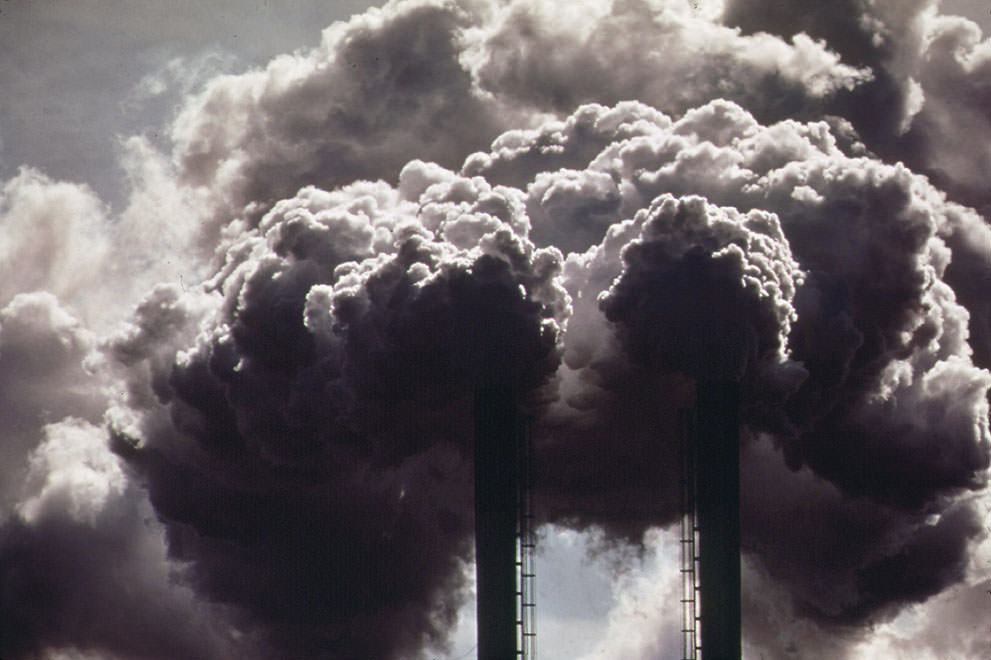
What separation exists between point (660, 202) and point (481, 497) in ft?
54.9

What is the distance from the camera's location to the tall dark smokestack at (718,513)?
233ft

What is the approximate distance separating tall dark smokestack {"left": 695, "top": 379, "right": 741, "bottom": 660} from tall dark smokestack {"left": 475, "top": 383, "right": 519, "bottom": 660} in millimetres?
8792

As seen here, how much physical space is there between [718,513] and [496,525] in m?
10.3

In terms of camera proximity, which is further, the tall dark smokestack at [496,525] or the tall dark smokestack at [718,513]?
the tall dark smokestack at [718,513]

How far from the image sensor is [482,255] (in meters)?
71.9

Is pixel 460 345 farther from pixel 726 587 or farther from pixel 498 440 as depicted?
pixel 726 587

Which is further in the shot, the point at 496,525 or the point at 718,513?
the point at 718,513

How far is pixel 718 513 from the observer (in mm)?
71062

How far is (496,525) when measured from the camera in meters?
70.0

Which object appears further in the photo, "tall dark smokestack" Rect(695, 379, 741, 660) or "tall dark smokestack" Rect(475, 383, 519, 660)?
"tall dark smokestack" Rect(695, 379, 741, 660)

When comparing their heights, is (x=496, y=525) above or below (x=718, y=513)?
below

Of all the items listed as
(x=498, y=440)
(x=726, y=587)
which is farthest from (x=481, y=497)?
(x=726, y=587)

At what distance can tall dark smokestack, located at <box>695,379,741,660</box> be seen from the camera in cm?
7094

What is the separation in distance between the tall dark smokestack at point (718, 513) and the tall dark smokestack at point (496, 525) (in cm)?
879
